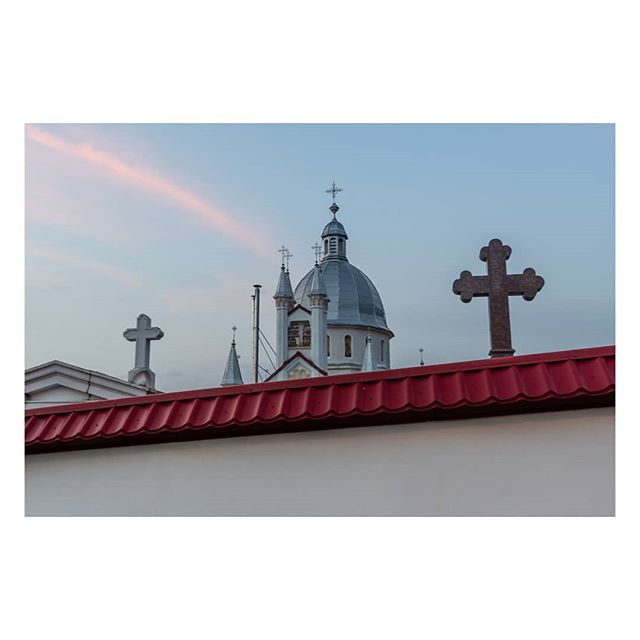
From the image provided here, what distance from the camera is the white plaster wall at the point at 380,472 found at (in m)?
4.43

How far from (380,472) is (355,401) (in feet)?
1.85

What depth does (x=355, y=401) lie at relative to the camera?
4.57 meters

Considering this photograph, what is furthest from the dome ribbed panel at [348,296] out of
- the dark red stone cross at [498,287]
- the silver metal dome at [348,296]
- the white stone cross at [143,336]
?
the dark red stone cross at [498,287]

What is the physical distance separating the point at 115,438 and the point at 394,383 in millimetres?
2246

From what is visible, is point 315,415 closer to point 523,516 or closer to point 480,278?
point 523,516

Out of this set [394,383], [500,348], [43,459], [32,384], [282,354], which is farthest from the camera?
[282,354]

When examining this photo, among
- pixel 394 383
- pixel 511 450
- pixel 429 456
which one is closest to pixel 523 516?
pixel 511 450

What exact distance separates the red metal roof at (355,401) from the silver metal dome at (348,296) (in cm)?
4664

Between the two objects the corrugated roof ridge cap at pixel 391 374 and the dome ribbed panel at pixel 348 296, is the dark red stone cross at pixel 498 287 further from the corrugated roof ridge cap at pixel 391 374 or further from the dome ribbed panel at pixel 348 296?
the dome ribbed panel at pixel 348 296

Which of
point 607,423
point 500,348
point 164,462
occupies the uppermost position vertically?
point 500,348

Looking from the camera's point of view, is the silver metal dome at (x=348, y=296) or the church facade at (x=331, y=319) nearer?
the church facade at (x=331, y=319)

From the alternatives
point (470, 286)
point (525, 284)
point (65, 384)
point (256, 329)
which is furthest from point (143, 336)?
point (256, 329)

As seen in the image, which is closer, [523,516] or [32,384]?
[523,516]

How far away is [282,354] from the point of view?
45.4 meters
